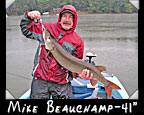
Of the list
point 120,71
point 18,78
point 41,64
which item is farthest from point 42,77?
point 120,71

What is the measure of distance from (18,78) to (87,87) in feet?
11.1

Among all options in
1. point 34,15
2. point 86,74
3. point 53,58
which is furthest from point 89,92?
point 34,15

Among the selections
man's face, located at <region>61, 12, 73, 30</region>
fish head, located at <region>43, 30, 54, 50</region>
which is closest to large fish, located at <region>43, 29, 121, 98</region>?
fish head, located at <region>43, 30, 54, 50</region>


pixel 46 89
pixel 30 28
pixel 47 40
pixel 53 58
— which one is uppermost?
pixel 30 28

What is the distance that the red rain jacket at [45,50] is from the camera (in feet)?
8.58

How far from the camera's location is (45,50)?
2.64 metres

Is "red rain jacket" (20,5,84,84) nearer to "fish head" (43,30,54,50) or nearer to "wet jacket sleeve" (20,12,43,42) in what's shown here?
"wet jacket sleeve" (20,12,43,42)

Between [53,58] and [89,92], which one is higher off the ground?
[53,58]

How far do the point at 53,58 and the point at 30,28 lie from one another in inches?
19.6

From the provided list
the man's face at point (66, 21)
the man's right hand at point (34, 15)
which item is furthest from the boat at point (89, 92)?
the man's right hand at point (34, 15)

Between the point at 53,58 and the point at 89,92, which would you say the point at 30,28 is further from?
the point at 89,92

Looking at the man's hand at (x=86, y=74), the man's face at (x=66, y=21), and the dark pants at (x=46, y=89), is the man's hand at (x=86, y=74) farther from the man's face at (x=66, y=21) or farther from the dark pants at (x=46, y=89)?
the man's face at (x=66, y=21)
